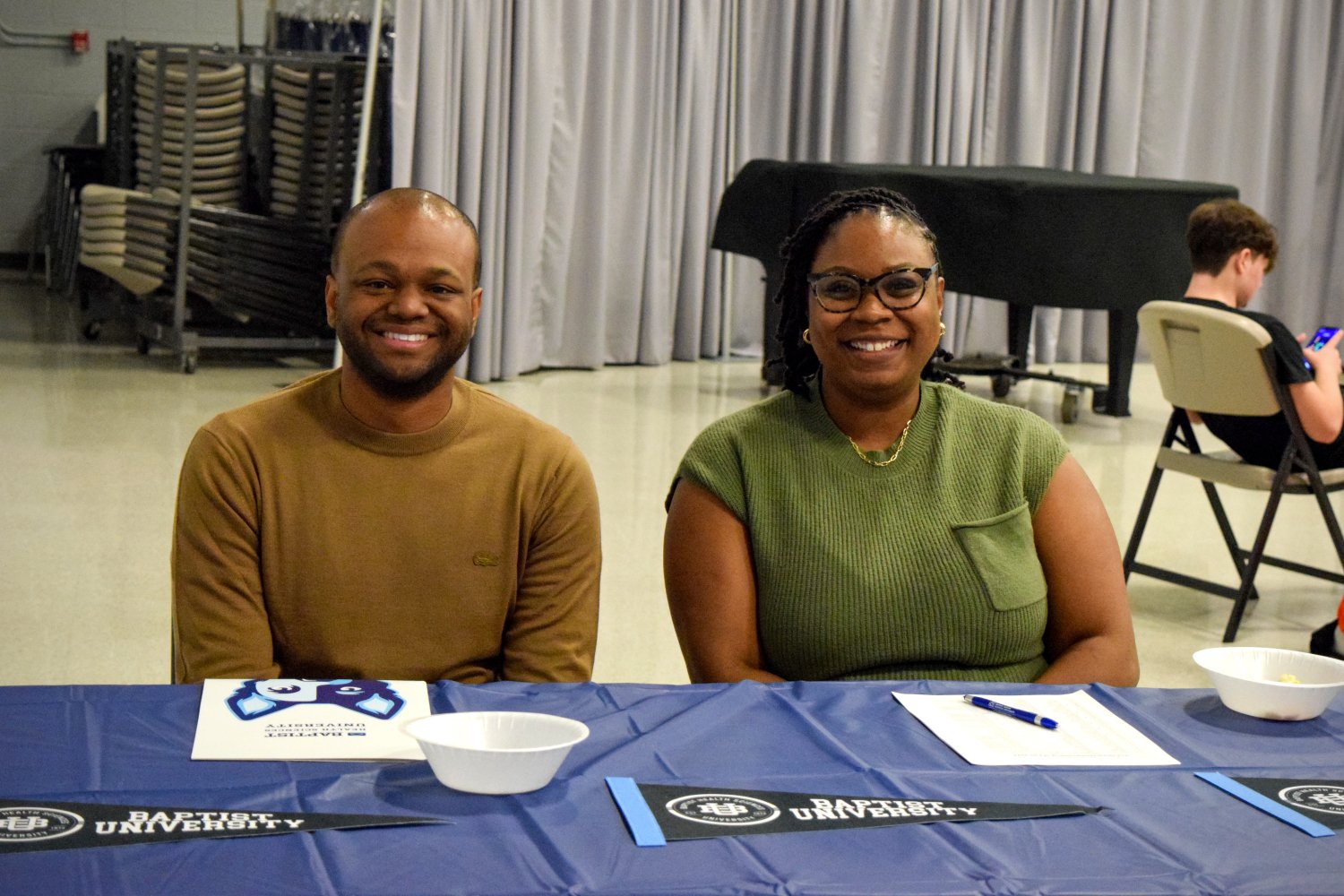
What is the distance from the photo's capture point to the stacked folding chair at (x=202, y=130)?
23.4 ft

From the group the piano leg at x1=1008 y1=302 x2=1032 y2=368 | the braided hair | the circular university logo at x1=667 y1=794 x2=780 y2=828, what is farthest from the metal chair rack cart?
the circular university logo at x1=667 y1=794 x2=780 y2=828

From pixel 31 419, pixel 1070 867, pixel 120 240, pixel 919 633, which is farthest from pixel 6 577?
pixel 120 240

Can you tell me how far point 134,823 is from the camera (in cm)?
114

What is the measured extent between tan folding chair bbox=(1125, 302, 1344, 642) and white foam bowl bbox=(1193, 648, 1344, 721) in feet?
6.89

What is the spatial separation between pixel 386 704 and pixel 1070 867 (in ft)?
2.05

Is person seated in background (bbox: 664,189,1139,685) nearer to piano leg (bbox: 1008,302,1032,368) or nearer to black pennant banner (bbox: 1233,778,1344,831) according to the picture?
black pennant banner (bbox: 1233,778,1344,831)

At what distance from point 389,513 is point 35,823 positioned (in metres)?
0.73

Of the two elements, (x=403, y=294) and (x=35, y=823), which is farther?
(x=403, y=294)

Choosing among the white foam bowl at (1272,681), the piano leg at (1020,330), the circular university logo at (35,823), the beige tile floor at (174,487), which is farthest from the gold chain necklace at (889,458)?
the piano leg at (1020,330)

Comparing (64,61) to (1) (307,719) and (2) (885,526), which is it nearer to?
(2) (885,526)

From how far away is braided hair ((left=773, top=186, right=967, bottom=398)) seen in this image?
1965 millimetres

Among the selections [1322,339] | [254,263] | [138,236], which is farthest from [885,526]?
[138,236]

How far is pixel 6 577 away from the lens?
3766 mm

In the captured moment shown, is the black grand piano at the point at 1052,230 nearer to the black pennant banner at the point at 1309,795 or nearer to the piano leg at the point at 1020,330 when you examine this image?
the piano leg at the point at 1020,330
